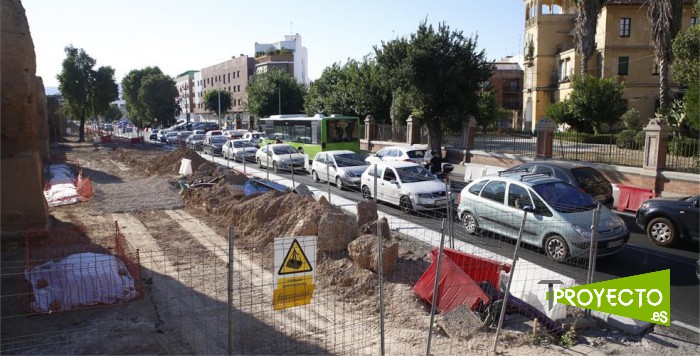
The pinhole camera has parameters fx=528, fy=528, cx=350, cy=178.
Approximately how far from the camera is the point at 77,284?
8023 mm

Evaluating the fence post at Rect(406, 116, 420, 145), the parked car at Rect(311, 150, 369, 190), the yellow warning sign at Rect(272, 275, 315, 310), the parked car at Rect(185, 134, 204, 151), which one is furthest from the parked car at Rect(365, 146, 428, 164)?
the parked car at Rect(185, 134, 204, 151)

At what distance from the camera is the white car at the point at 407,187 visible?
14.9m

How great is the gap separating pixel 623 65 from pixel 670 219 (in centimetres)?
3813

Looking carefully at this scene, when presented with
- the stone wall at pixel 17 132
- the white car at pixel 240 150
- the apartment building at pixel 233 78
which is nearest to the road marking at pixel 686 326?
the stone wall at pixel 17 132

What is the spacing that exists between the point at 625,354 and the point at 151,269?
7.91 metres

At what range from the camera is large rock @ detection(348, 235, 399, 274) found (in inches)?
343

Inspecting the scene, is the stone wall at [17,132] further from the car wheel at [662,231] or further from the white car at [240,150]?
the white car at [240,150]

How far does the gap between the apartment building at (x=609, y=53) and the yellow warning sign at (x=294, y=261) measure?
142ft

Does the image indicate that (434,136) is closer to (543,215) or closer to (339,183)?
(339,183)

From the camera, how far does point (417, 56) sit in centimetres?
2811

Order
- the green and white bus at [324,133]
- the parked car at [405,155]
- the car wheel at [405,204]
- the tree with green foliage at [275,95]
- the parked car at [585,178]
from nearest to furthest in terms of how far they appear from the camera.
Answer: the parked car at [585,178], the car wheel at [405,204], the parked car at [405,155], the green and white bus at [324,133], the tree with green foliage at [275,95]

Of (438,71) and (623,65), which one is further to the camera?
(623,65)

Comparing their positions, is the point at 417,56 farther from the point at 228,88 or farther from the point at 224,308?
the point at 228,88

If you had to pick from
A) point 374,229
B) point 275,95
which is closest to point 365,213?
point 374,229
